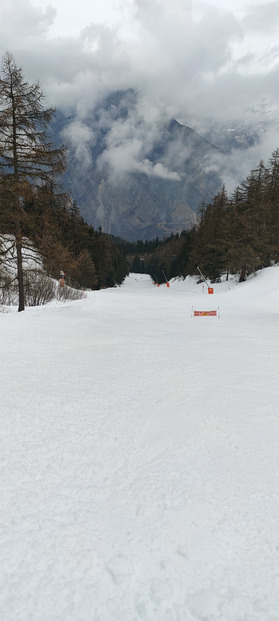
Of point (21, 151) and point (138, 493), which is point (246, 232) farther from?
point (138, 493)

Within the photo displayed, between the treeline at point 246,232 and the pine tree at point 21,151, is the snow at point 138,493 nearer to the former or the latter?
the pine tree at point 21,151

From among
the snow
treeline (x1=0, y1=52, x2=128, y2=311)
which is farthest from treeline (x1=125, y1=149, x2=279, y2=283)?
the snow

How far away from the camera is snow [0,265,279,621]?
1595 mm

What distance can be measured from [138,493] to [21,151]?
1474 centimetres

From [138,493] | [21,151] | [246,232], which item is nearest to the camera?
[138,493]

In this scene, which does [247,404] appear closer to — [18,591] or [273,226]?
[18,591]

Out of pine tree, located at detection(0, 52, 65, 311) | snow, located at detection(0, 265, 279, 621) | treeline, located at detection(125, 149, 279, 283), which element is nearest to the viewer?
snow, located at detection(0, 265, 279, 621)

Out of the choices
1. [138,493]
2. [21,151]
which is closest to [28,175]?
[21,151]

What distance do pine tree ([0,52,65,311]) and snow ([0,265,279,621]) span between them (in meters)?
9.61

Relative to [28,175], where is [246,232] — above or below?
above

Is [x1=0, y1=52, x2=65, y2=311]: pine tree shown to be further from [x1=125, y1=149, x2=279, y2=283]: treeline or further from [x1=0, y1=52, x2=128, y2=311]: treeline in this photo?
[x1=125, y1=149, x2=279, y2=283]: treeline

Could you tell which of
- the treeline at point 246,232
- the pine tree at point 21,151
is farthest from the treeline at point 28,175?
the treeline at point 246,232

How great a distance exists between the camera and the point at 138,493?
236 cm

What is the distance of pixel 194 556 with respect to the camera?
1834mm
